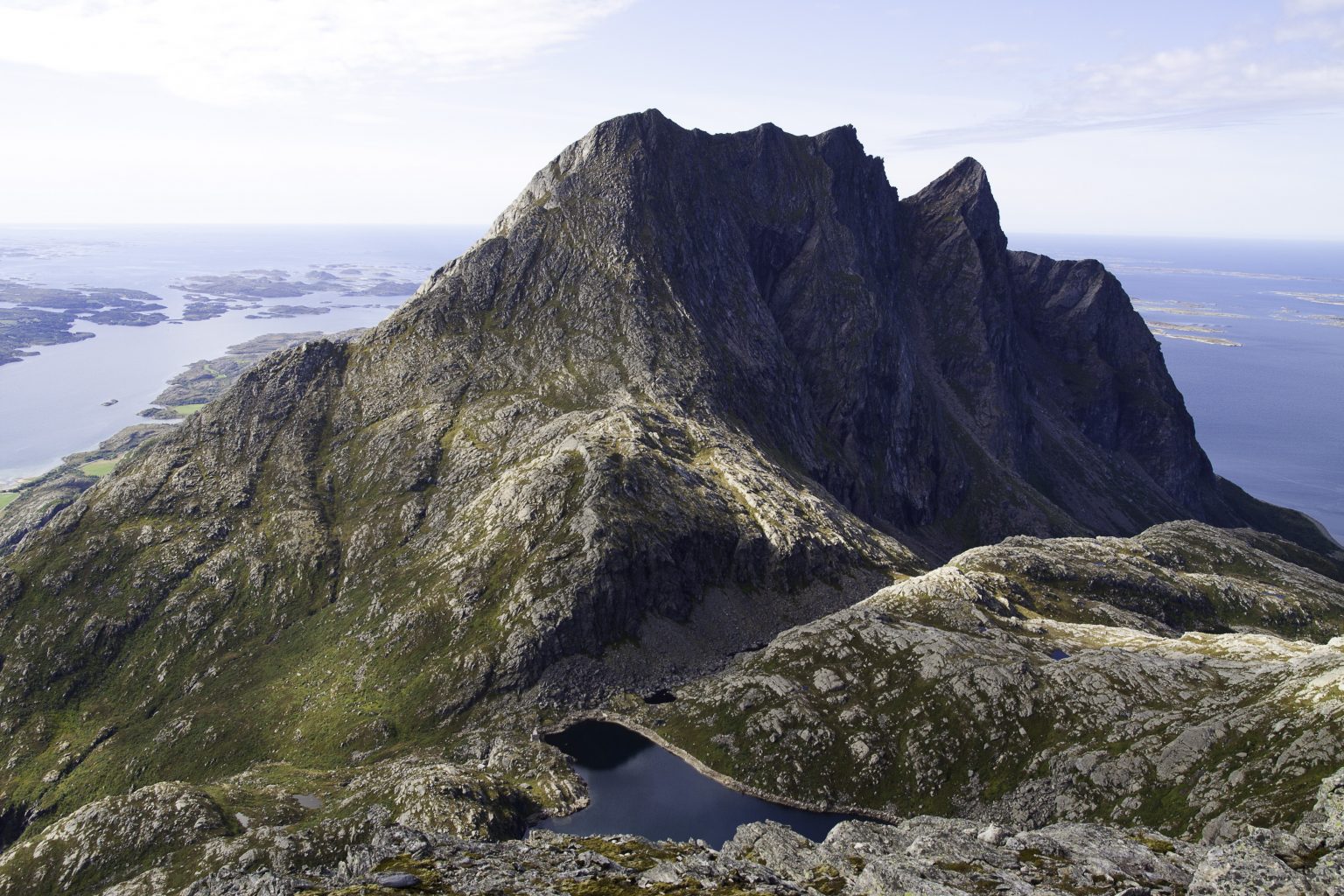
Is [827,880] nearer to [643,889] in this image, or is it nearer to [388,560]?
[643,889]

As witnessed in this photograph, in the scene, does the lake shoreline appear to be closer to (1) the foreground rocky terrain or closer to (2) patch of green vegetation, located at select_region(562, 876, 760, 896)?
(1) the foreground rocky terrain

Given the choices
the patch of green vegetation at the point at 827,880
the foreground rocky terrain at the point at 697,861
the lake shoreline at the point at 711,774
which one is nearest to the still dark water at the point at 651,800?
the lake shoreline at the point at 711,774

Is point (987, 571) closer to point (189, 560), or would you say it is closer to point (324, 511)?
point (324, 511)

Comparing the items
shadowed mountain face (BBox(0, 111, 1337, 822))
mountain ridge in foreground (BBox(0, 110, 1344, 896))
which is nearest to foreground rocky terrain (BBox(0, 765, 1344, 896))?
mountain ridge in foreground (BBox(0, 110, 1344, 896))

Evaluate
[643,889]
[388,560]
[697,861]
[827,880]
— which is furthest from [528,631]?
[827,880]

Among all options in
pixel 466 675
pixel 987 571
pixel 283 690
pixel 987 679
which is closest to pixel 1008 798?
pixel 987 679

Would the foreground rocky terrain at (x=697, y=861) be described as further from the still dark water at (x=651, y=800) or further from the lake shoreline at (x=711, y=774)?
the lake shoreline at (x=711, y=774)

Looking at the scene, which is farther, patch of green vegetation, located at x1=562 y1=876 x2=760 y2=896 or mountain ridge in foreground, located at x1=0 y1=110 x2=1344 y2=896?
mountain ridge in foreground, located at x1=0 y1=110 x2=1344 y2=896

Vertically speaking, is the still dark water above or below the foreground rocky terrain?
below
